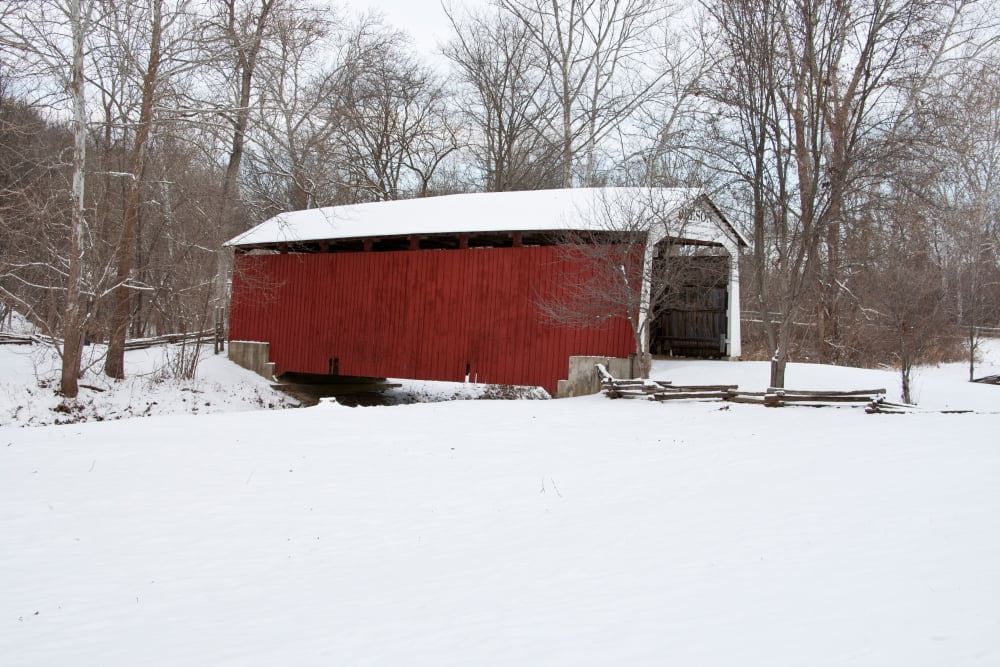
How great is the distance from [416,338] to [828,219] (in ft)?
24.4

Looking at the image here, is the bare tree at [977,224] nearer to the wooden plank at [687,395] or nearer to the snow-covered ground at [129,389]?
the wooden plank at [687,395]

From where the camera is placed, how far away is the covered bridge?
11852 millimetres

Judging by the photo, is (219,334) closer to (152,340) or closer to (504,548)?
(152,340)

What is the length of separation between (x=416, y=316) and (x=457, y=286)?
110 cm

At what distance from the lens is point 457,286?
13.1 m

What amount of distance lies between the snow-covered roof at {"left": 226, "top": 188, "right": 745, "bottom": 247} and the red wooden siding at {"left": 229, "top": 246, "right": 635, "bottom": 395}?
54cm

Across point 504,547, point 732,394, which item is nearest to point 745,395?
point 732,394

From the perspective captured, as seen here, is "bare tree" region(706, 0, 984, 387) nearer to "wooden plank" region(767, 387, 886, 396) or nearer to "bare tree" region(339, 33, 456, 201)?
"wooden plank" region(767, 387, 886, 396)

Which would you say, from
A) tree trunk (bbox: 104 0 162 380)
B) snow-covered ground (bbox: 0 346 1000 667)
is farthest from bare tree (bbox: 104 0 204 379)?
snow-covered ground (bbox: 0 346 1000 667)

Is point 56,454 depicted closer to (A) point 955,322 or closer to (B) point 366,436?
(B) point 366,436

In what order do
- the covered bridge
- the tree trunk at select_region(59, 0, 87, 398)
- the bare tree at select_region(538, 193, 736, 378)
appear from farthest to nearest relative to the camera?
the covered bridge, the bare tree at select_region(538, 193, 736, 378), the tree trunk at select_region(59, 0, 87, 398)

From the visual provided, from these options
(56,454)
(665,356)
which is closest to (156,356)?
(56,454)

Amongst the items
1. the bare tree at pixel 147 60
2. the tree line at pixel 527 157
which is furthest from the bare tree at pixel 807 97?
the bare tree at pixel 147 60

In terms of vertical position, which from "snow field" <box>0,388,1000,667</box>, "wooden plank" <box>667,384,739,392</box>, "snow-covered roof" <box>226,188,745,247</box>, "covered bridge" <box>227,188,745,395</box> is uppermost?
"snow-covered roof" <box>226,188,745,247</box>
